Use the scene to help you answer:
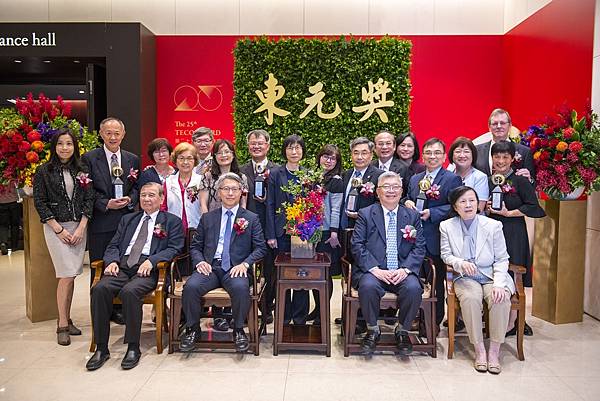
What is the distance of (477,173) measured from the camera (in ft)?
14.4

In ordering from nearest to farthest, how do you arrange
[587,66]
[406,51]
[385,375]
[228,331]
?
1. [385,375]
2. [228,331]
3. [587,66]
4. [406,51]

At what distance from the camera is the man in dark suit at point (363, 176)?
439cm

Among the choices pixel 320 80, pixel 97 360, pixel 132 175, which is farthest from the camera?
pixel 320 80

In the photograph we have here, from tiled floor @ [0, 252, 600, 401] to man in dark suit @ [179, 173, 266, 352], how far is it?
276mm

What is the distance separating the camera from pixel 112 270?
3990mm

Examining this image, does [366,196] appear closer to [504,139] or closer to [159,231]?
[504,139]

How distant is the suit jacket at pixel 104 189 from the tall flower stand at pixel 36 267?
0.58 metres

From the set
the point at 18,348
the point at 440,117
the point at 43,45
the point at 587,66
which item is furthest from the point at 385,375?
the point at 43,45

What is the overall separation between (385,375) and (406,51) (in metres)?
4.42

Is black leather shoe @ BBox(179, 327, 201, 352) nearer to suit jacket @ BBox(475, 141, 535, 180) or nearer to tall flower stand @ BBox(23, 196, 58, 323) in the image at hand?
tall flower stand @ BBox(23, 196, 58, 323)

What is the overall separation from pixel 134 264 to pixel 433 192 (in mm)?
2336

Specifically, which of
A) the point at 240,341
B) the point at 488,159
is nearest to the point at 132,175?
the point at 240,341

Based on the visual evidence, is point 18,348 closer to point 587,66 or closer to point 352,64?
point 352,64

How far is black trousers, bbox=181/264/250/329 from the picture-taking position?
3844 millimetres
